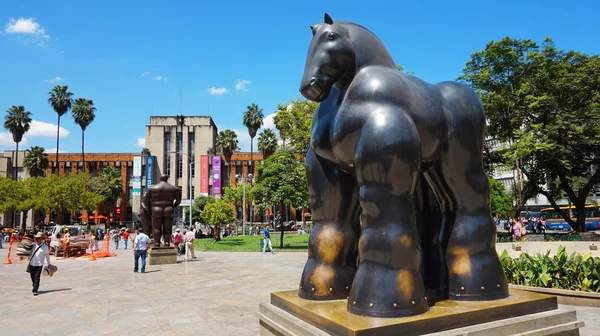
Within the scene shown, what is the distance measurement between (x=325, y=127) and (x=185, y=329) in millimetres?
4526

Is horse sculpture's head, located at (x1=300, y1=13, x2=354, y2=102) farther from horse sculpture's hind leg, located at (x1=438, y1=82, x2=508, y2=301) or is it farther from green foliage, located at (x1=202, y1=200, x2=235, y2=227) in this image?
green foliage, located at (x1=202, y1=200, x2=235, y2=227)

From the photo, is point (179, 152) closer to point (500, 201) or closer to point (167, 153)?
point (167, 153)

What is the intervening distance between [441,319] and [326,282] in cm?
111

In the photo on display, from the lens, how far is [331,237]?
400 centimetres

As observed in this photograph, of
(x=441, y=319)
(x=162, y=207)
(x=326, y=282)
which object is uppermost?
(x=162, y=207)

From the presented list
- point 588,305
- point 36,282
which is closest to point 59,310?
point 36,282

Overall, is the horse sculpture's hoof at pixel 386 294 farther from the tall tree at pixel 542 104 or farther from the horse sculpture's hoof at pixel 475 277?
the tall tree at pixel 542 104

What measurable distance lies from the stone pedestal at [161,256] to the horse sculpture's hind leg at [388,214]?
49.9ft

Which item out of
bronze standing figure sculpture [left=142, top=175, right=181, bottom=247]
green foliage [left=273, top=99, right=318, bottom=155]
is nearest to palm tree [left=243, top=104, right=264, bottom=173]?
green foliage [left=273, top=99, right=318, bottom=155]

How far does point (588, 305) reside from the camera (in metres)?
7.29

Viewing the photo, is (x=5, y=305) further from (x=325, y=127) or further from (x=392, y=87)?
(x=392, y=87)

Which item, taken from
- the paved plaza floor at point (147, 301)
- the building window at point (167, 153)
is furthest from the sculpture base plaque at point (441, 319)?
the building window at point (167, 153)

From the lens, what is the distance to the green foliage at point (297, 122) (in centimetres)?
2250

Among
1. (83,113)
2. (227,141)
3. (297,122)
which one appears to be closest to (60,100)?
(83,113)
